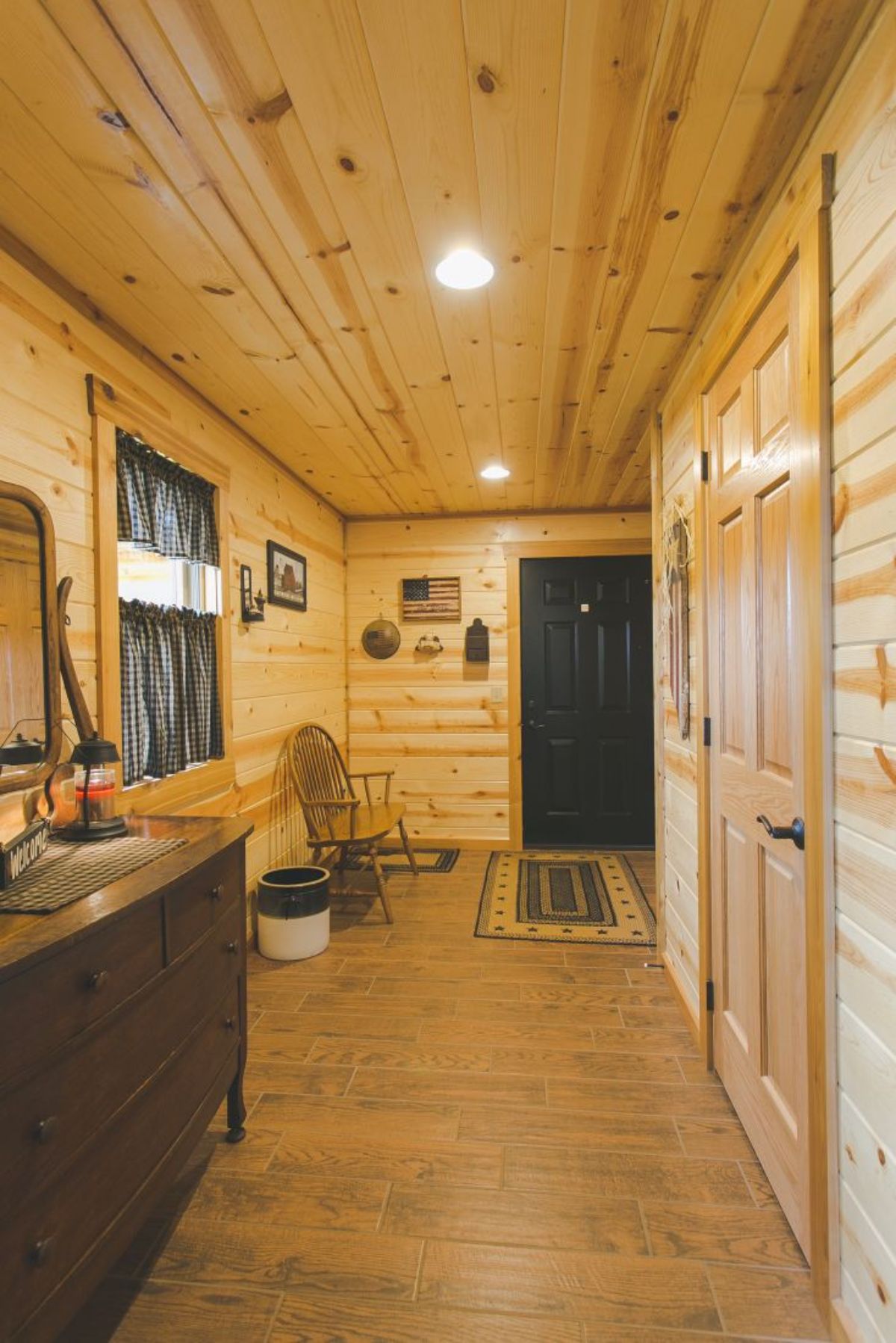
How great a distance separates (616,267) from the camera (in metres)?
1.82

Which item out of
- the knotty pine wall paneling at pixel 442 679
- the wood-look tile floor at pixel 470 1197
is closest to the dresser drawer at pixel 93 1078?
the wood-look tile floor at pixel 470 1197

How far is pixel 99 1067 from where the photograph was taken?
1178 mm

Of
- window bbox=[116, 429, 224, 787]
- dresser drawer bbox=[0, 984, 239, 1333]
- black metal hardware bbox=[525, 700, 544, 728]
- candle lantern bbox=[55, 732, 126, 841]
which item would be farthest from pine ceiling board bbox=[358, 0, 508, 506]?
black metal hardware bbox=[525, 700, 544, 728]

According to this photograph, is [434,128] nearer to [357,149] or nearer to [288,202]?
[357,149]

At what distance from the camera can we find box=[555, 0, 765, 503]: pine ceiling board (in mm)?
1128

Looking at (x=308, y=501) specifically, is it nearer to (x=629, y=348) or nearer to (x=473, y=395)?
(x=473, y=395)

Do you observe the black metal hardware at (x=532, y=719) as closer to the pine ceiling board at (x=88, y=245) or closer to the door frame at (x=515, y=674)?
the door frame at (x=515, y=674)

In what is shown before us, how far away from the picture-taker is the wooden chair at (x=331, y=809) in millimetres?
3371

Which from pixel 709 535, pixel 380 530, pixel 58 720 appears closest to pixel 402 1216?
pixel 58 720

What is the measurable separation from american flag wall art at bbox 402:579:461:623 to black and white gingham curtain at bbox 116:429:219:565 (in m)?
2.09

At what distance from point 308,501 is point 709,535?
8.67ft

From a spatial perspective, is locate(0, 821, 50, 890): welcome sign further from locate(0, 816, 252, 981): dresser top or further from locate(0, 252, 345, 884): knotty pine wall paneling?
locate(0, 252, 345, 884): knotty pine wall paneling

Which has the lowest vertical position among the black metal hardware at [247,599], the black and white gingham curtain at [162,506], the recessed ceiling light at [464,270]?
the black metal hardware at [247,599]

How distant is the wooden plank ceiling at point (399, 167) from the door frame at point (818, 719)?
0.30 metres
